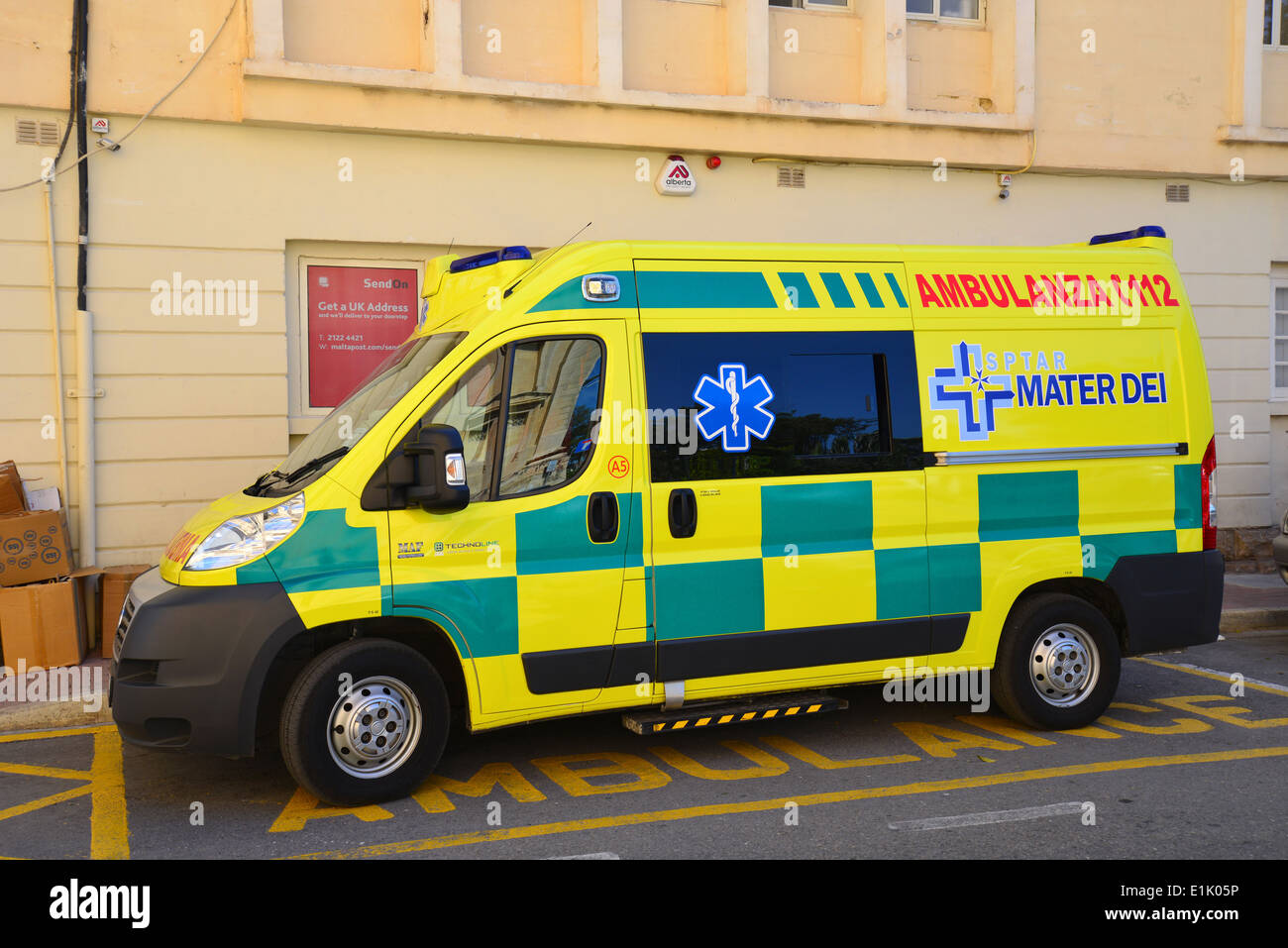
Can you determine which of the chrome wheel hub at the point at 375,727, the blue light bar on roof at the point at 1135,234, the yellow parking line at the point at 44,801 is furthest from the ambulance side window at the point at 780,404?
the yellow parking line at the point at 44,801

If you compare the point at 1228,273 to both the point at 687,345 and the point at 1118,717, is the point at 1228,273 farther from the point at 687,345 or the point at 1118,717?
the point at 687,345

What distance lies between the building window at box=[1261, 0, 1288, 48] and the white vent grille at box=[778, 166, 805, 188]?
549cm

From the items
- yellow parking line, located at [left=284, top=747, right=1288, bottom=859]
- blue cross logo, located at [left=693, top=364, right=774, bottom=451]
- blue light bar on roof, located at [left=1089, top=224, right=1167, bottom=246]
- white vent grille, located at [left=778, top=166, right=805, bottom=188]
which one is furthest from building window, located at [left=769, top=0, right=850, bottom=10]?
yellow parking line, located at [left=284, top=747, right=1288, bottom=859]

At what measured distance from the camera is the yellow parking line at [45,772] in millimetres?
5871

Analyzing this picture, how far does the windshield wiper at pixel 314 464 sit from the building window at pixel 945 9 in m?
8.22

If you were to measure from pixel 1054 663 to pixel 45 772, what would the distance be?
5.19 m

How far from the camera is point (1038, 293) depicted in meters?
6.38

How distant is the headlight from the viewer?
5.04 m

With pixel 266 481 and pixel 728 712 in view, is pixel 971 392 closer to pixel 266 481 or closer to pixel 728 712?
pixel 728 712

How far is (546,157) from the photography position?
9.99 meters

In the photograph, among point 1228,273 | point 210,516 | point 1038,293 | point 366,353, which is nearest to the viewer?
point 210,516

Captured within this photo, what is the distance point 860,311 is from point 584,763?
2646 millimetres

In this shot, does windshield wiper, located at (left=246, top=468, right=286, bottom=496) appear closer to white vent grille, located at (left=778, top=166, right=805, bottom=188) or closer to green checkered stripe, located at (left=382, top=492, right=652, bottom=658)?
green checkered stripe, located at (left=382, top=492, right=652, bottom=658)
